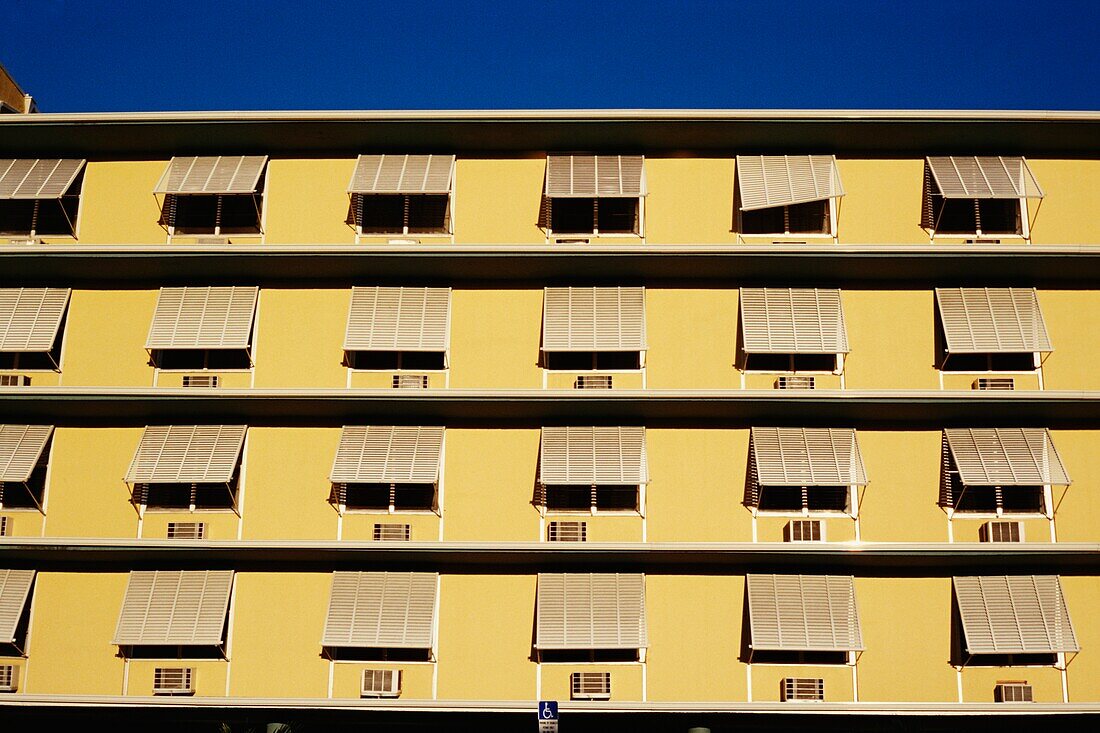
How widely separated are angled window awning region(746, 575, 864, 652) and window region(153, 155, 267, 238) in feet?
39.4

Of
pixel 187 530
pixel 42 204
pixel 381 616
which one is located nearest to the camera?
pixel 381 616

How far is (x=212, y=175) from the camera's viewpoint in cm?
2106

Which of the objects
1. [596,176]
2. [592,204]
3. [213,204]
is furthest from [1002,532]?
[213,204]

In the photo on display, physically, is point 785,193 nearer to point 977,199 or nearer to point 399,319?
point 977,199

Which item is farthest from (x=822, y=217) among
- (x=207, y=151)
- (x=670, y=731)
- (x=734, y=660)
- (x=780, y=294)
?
(x=207, y=151)

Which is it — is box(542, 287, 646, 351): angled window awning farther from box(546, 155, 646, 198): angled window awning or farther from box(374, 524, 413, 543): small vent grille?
box(374, 524, 413, 543): small vent grille

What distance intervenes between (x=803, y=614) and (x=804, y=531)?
153 centimetres

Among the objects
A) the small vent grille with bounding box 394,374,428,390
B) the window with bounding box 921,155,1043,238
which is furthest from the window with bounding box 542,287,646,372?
the window with bounding box 921,155,1043,238

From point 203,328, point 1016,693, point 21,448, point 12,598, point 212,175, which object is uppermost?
point 212,175

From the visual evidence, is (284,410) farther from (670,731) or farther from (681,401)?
(670,731)

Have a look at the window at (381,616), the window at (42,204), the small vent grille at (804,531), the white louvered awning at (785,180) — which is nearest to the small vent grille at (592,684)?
the window at (381,616)

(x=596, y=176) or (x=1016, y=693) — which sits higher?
(x=596, y=176)

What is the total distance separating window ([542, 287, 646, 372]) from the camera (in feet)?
65.6

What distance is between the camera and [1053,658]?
62.3 feet
